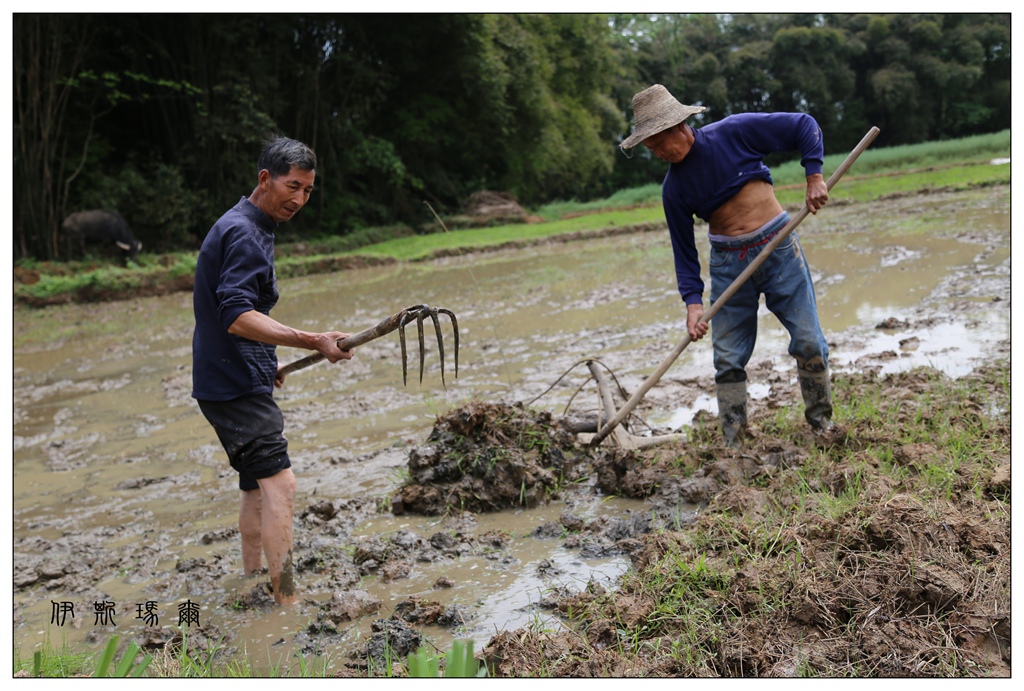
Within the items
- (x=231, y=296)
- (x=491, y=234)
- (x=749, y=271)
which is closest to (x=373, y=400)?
(x=231, y=296)

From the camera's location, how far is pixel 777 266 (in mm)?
4109

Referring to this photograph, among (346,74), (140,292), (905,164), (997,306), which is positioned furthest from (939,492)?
(905,164)

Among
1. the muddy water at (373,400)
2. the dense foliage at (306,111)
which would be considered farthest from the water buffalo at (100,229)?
the muddy water at (373,400)

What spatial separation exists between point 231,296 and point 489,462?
1.57 meters

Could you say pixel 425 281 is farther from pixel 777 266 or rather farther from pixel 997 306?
pixel 777 266

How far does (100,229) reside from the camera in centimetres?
1745

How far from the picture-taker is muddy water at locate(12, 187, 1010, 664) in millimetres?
3379

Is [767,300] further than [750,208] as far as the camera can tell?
Yes

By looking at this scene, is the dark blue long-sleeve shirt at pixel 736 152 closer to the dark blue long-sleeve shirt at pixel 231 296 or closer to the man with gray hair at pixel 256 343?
the man with gray hair at pixel 256 343

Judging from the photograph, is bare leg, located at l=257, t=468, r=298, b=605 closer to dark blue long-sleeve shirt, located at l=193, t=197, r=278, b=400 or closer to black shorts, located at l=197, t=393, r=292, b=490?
black shorts, located at l=197, t=393, r=292, b=490

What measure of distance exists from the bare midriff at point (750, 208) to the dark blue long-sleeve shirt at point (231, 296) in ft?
7.27

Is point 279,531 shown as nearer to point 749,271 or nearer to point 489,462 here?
point 489,462

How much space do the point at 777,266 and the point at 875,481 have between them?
1204 mm

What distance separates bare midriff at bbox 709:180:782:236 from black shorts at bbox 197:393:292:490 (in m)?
2.38
